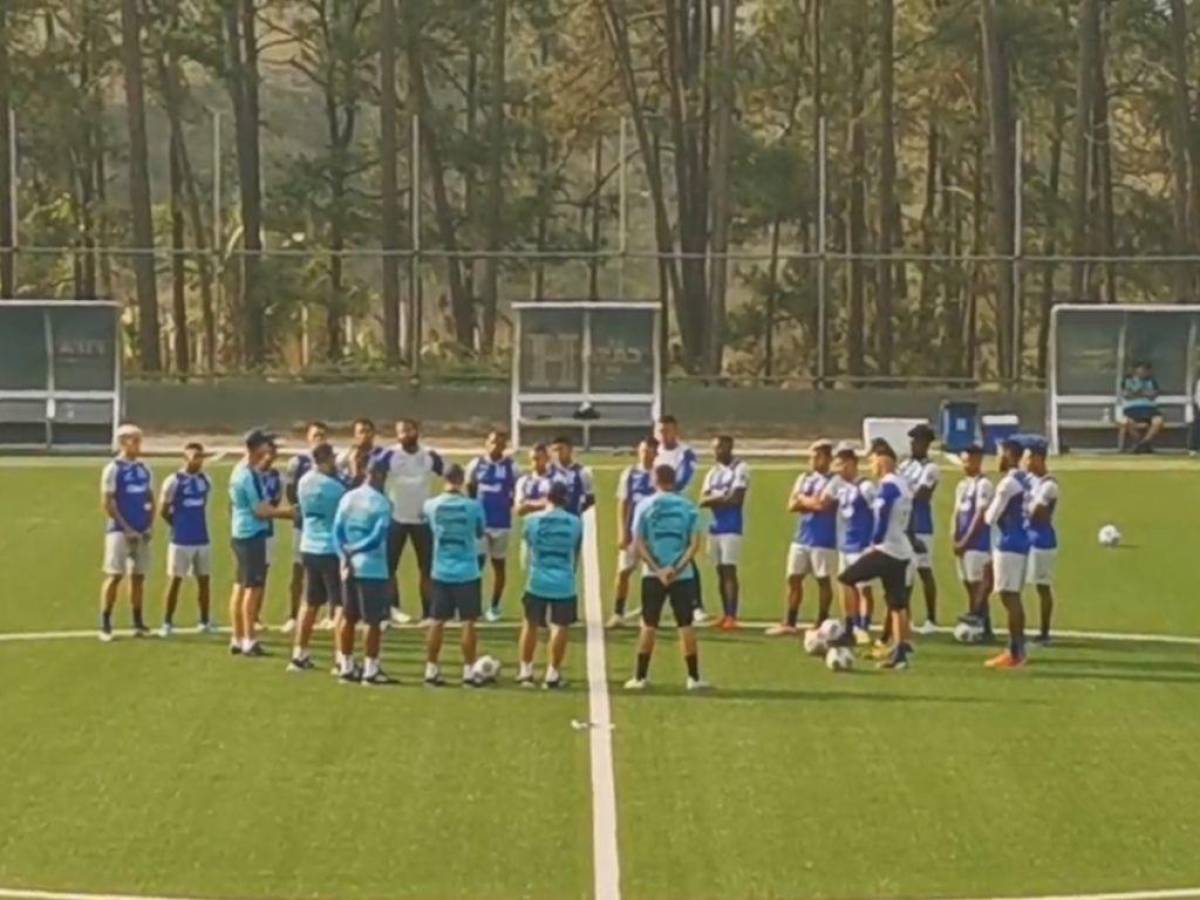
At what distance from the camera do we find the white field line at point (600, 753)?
1571cm

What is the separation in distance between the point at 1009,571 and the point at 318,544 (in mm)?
5977

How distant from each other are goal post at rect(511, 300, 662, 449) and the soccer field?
802 inches

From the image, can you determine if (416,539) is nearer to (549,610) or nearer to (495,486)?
(495,486)

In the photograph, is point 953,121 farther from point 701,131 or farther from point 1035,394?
point 1035,394

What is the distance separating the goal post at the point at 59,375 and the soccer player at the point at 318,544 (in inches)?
951

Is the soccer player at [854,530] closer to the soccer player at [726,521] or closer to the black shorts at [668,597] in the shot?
the soccer player at [726,521]

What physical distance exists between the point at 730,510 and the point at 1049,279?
4306cm

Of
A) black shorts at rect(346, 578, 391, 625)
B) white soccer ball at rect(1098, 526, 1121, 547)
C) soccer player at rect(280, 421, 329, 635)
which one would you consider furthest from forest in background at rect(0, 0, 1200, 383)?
black shorts at rect(346, 578, 391, 625)

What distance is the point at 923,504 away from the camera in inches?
997

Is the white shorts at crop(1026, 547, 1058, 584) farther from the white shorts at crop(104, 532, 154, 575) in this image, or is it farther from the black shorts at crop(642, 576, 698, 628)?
the white shorts at crop(104, 532, 154, 575)

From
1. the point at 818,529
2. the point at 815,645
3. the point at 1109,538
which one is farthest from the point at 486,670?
the point at 1109,538

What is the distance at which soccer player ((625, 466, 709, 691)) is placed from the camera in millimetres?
21578

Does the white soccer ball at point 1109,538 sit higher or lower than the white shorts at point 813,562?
lower

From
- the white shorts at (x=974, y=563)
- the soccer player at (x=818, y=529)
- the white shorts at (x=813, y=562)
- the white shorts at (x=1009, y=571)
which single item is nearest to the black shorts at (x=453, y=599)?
the soccer player at (x=818, y=529)
